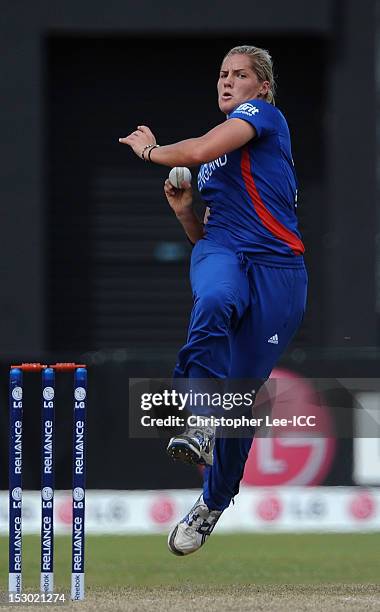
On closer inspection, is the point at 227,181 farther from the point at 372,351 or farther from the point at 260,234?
the point at 372,351

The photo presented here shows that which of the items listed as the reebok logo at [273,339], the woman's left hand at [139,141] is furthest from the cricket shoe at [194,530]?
the woman's left hand at [139,141]

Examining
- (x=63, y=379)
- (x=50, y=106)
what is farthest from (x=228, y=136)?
(x=50, y=106)

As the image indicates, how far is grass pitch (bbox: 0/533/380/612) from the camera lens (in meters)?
5.58

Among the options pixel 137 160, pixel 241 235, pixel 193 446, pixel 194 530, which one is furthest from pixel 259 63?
pixel 137 160

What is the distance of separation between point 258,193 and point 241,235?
17 centimetres

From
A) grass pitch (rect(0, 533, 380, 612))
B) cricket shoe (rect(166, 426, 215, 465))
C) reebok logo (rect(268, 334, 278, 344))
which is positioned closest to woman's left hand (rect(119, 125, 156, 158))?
reebok logo (rect(268, 334, 278, 344))

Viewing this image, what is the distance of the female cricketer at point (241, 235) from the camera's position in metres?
5.24

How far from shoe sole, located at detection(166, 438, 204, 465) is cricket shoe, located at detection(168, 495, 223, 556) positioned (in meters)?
0.69

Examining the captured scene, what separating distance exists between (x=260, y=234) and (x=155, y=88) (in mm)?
8038

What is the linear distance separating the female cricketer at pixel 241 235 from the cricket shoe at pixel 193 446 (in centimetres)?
1

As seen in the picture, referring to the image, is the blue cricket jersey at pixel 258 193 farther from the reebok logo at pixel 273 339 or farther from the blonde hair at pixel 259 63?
the reebok logo at pixel 273 339

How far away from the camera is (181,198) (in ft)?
18.5

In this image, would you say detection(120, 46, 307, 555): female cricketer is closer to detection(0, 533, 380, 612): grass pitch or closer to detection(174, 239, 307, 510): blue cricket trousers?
detection(174, 239, 307, 510): blue cricket trousers

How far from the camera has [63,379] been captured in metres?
9.34
